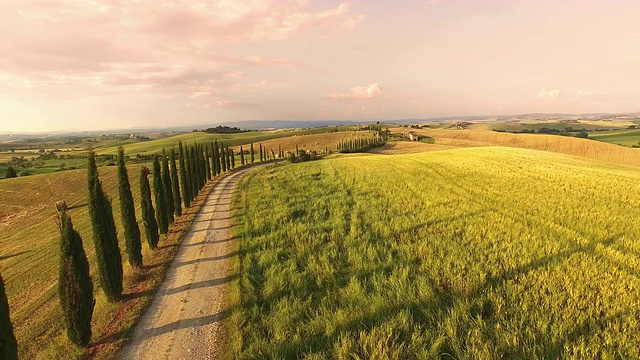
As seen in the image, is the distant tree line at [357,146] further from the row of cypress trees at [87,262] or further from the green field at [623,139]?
the row of cypress trees at [87,262]

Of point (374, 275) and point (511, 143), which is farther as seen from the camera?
point (511, 143)

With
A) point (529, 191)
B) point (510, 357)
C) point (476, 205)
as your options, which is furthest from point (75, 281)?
point (529, 191)

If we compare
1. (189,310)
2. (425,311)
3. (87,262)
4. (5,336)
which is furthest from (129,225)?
(425,311)

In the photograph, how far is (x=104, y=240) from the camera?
12.1 meters

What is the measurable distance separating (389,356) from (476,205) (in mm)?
14764

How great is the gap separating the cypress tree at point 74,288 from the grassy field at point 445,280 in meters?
4.42

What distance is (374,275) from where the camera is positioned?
33.0 ft

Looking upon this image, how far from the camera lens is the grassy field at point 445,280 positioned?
673cm

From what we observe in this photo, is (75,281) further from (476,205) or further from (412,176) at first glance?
(412,176)

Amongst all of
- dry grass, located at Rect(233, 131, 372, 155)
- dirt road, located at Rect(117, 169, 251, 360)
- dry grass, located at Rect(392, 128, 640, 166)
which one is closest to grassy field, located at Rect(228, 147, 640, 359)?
dirt road, located at Rect(117, 169, 251, 360)

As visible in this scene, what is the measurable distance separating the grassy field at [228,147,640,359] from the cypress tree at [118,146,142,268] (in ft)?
16.7

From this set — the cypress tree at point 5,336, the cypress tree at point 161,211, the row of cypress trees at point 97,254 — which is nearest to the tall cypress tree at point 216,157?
the cypress tree at point 161,211

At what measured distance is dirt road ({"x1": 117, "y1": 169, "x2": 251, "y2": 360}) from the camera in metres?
8.24

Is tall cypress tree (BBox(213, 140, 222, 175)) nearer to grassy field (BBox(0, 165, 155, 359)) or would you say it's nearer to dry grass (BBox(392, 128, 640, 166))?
grassy field (BBox(0, 165, 155, 359))
